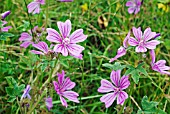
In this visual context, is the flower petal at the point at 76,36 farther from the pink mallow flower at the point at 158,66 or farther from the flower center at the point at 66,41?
the pink mallow flower at the point at 158,66

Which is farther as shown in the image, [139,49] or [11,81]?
[11,81]

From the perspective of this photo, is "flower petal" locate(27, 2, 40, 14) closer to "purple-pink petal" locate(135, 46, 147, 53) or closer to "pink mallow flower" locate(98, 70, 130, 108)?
"pink mallow flower" locate(98, 70, 130, 108)

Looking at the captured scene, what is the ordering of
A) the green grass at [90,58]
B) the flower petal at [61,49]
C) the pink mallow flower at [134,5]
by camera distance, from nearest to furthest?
1. the flower petal at [61,49]
2. the green grass at [90,58]
3. the pink mallow flower at [134,5]

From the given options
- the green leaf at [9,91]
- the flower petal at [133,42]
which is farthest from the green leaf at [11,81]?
the flower petal at [133,42]

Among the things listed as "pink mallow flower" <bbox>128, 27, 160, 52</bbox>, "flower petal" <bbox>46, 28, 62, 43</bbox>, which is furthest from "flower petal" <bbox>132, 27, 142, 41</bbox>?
"flower petal" <bbox>46, 28, 62, 43</bbox>

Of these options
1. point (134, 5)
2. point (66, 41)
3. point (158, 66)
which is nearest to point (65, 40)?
point (66, 41)

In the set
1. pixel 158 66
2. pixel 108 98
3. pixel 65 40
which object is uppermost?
pixel 65 40

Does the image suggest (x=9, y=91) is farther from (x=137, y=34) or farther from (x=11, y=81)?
(x=137, y=34)
